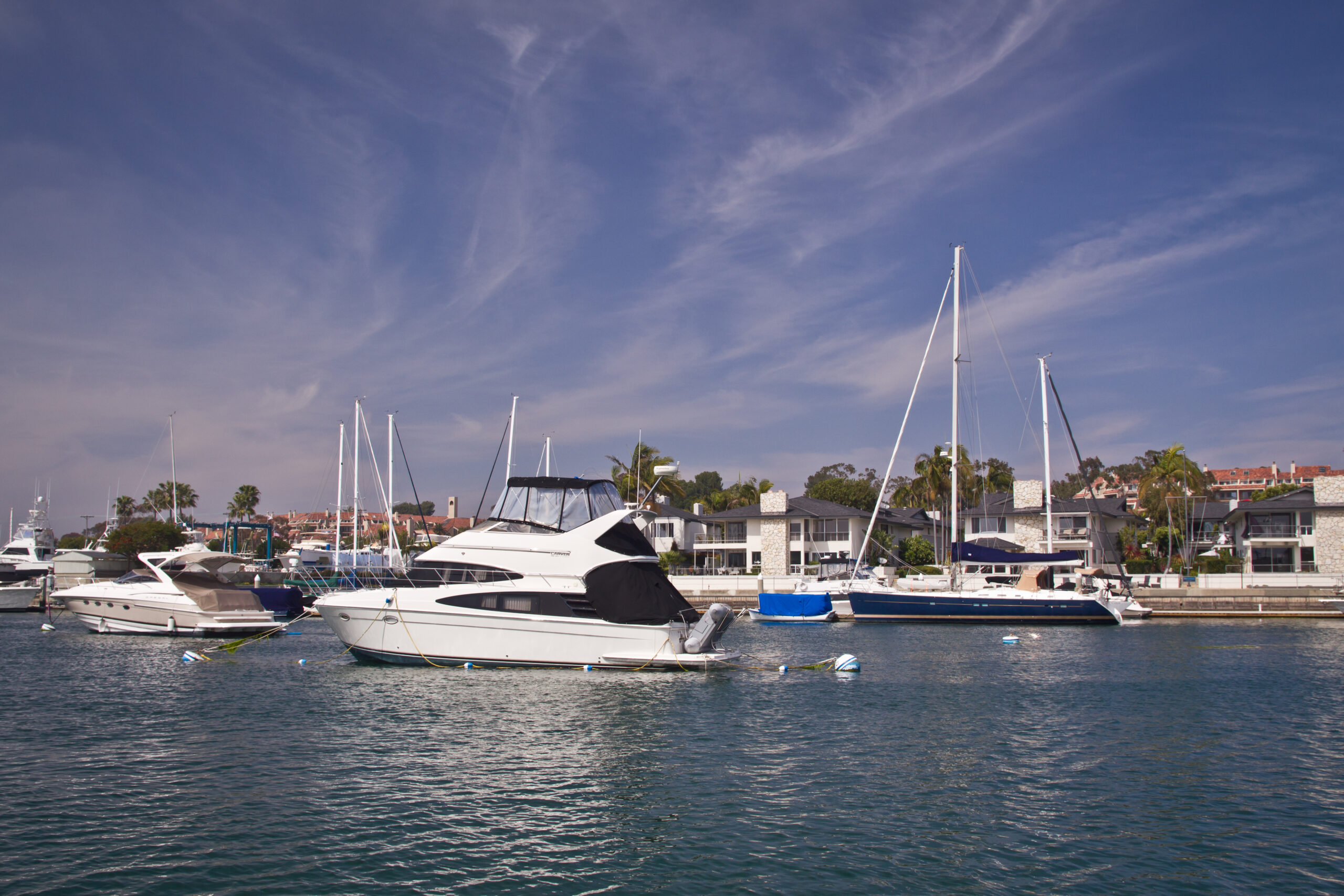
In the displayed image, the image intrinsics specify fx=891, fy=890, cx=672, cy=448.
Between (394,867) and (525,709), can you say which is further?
(525,709)

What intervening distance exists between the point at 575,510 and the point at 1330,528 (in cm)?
6342

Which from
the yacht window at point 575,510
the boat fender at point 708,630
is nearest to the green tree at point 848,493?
the boat fender at point 708,630

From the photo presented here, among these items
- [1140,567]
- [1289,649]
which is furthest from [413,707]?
[1140,567]

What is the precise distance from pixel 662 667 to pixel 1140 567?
187 feet

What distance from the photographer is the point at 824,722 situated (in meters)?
19.7

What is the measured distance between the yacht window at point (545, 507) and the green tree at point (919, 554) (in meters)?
52.8

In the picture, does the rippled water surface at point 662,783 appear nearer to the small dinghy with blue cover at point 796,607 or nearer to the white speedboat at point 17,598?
the small dinghy with blue cover at point 796,607

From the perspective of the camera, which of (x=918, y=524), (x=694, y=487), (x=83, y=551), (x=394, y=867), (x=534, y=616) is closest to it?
(x=394, y=867)

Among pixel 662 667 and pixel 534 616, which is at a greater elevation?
pixel 534 616

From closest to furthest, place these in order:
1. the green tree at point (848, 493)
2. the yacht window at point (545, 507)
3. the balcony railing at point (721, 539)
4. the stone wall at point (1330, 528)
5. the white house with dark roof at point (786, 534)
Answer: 1. the yacht window at point (545, 507)
2. the stone wall at point (1330, 528)
3. the white house with dark roof at point (786, 534)
4. the balcony railing at point (721, 539)
5. the green tree at point (848, 493)

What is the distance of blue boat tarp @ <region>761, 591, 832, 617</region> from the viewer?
52.7 metres

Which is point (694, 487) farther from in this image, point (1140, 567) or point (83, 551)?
point (83, 551)

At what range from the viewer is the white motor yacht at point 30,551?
2625 inches

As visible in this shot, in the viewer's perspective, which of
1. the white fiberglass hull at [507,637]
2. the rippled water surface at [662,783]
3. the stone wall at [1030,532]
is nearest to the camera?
the rippled water surface at [662,783]
